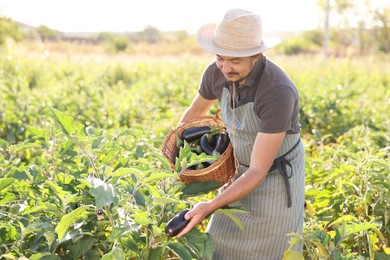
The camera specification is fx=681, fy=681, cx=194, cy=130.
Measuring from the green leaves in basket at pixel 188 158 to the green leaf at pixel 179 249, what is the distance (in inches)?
11.2

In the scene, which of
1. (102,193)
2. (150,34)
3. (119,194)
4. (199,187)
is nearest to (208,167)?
(199,187)

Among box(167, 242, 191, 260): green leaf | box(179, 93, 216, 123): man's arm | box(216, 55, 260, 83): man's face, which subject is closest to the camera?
box(167, 242, 191, 260): green leaf

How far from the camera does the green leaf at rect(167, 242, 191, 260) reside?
210 cm

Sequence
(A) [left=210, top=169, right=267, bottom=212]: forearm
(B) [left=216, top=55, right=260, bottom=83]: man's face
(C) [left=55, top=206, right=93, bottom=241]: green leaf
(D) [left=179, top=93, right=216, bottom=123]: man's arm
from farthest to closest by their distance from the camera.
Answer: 1. (D) [left=179, top=93, right=216, bottom=123]: man's arm
2. (B) [left=216, top=55, right=260, bottom=83]: man's face
3. (A) [left=210, top=169, right=267, bottom=212]: forearm
4. (C) [left=55, top=206, right=93, bottom=241]: green leaf

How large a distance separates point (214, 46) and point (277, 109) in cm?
32

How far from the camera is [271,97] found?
2.38 m

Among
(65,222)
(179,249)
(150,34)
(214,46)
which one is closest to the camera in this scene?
(65,222)

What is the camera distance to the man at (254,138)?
7.71ft

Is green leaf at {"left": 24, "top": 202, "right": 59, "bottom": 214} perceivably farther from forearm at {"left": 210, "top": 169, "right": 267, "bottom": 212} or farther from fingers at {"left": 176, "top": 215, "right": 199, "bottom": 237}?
forearm at {"left": 210, "top": 169, "right": 267, "bottom": 212}

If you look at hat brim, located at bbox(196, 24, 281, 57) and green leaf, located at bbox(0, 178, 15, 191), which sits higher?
hat brim, located at bbox(196, 24, 281, 57)

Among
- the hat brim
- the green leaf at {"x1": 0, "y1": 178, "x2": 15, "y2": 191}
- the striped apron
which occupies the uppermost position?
the hat brim

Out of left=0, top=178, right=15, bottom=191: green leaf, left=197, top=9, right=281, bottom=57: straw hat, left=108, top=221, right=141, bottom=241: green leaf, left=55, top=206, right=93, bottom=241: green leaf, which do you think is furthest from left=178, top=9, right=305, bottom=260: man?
left=0, top=178, right=15, bottom=191: green leaf

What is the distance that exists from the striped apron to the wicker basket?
6cm

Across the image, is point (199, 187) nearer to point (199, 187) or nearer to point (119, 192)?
point (199, 187)
